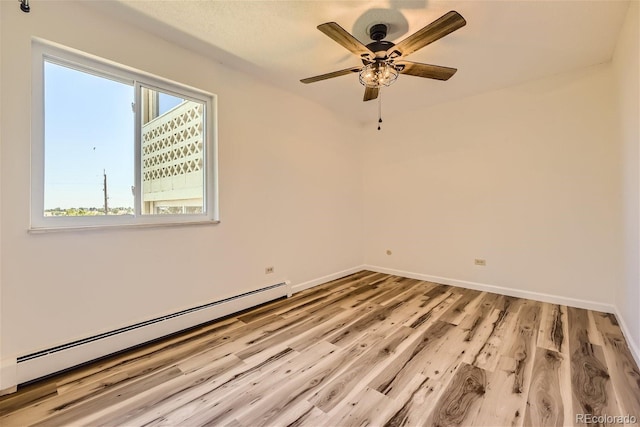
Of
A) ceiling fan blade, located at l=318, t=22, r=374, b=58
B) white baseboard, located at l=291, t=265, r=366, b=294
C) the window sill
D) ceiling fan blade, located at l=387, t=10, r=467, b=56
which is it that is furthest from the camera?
white baseboard, located at l=291, t=265, r=366, b=294

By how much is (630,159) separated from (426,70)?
5.84 feet

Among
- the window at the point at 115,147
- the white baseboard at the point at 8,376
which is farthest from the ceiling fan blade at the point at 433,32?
the white baseboard at the point at 8,376

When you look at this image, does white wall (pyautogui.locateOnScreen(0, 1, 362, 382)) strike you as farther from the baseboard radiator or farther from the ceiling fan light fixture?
the ceiling fan light fixture

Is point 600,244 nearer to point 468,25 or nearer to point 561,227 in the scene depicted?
point 561,227

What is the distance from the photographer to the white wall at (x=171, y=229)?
1.74 metres

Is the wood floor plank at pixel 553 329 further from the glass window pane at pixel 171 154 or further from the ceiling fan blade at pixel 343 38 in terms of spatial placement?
the glass window pane at pixel 171 154

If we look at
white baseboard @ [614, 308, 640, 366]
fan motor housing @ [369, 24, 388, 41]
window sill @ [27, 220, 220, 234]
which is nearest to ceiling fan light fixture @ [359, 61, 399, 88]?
fan motor housing @ [369, 24, 388, 41]

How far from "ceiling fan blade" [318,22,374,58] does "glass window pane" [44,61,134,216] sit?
177 cm

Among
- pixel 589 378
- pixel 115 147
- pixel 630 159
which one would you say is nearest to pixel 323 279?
pixel 589 378

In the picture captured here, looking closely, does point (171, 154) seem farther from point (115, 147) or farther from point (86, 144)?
point (86, 144)

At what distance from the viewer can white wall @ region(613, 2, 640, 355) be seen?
1917 mm

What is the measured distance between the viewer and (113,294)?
211 cm

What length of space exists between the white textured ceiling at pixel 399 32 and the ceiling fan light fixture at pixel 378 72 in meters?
0.33

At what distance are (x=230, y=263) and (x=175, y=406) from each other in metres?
1.44
